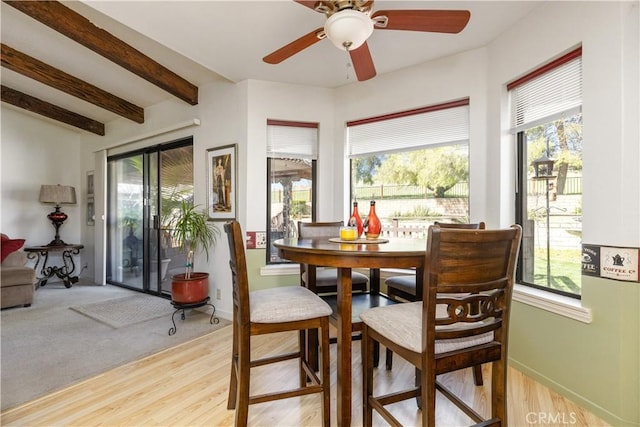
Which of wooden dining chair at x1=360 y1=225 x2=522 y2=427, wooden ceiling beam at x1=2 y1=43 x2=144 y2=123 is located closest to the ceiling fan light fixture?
→ wooden dining chair at x1=360 y1=225 x2=522 y2=427

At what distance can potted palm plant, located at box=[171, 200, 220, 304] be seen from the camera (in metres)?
3.01

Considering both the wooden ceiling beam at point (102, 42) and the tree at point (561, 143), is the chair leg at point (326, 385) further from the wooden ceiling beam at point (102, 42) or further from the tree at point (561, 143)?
the wooden ceiling beam at point (102, 42)

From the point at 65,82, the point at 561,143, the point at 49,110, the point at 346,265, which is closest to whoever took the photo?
the point at 346,265

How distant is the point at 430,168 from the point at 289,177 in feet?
4.79

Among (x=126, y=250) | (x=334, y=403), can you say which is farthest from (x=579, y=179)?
(x=126, y=250)

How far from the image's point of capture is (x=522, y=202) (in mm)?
2346

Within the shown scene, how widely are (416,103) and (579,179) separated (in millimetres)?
1464

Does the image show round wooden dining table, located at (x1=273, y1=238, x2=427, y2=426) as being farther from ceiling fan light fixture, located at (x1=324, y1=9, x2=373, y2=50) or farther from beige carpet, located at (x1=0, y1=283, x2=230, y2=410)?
beige carpet, located at (x1=0, y1=283, x2=230, y2=410)

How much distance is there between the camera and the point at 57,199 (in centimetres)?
481

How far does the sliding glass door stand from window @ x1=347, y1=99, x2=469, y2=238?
219 cm

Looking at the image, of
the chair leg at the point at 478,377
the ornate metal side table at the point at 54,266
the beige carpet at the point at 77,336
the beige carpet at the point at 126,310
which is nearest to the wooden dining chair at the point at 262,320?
the chair leg at the point at 478,377

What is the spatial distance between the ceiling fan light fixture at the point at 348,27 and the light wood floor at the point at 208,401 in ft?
Result: 6.42

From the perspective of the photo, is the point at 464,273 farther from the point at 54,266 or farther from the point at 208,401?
the point at 54,266

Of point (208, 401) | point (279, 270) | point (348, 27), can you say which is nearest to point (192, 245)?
point (279, 270)
